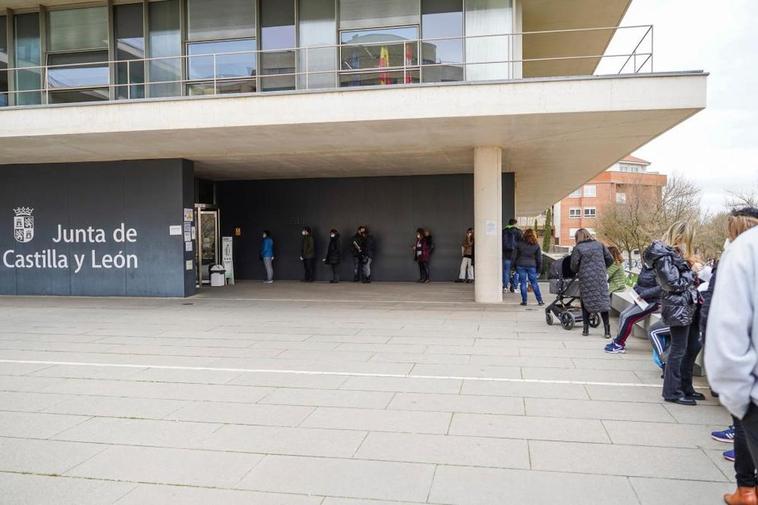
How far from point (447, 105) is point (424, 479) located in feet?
26.8

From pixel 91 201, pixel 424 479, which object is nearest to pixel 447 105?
pixel 424 479

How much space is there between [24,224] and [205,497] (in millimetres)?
15292

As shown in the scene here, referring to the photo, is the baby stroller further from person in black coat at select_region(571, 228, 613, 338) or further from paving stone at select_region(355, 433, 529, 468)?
paving stone at select_region(355, 433, 529, 468)

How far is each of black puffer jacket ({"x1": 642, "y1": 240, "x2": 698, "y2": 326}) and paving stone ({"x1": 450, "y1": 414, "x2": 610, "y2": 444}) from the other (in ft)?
4.30

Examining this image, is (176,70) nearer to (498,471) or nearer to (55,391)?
(55,391)

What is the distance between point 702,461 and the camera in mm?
4379

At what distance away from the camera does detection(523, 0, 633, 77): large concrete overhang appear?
14.6m

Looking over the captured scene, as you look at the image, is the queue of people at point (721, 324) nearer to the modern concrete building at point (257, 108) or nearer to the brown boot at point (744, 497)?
the brown boot at point (744, 497)

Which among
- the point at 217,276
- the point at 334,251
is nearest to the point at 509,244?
the point at 334,251

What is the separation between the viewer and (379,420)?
5344 millimetres

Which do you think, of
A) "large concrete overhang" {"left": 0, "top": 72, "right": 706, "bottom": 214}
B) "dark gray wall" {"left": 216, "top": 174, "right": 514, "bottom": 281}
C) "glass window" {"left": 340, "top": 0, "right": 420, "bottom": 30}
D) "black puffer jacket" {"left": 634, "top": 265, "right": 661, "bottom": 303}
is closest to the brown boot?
"black puffer jacket" {"left": 634, "top": 265, "right": 661, "bottom": 303}

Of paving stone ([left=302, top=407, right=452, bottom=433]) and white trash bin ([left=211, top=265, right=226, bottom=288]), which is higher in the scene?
white trash bin ([left=211, top=265, right=226, bottom=288])

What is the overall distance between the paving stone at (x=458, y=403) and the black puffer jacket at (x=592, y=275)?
12.9 feet

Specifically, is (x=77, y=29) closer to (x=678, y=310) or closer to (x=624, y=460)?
(x=678, y=310)
